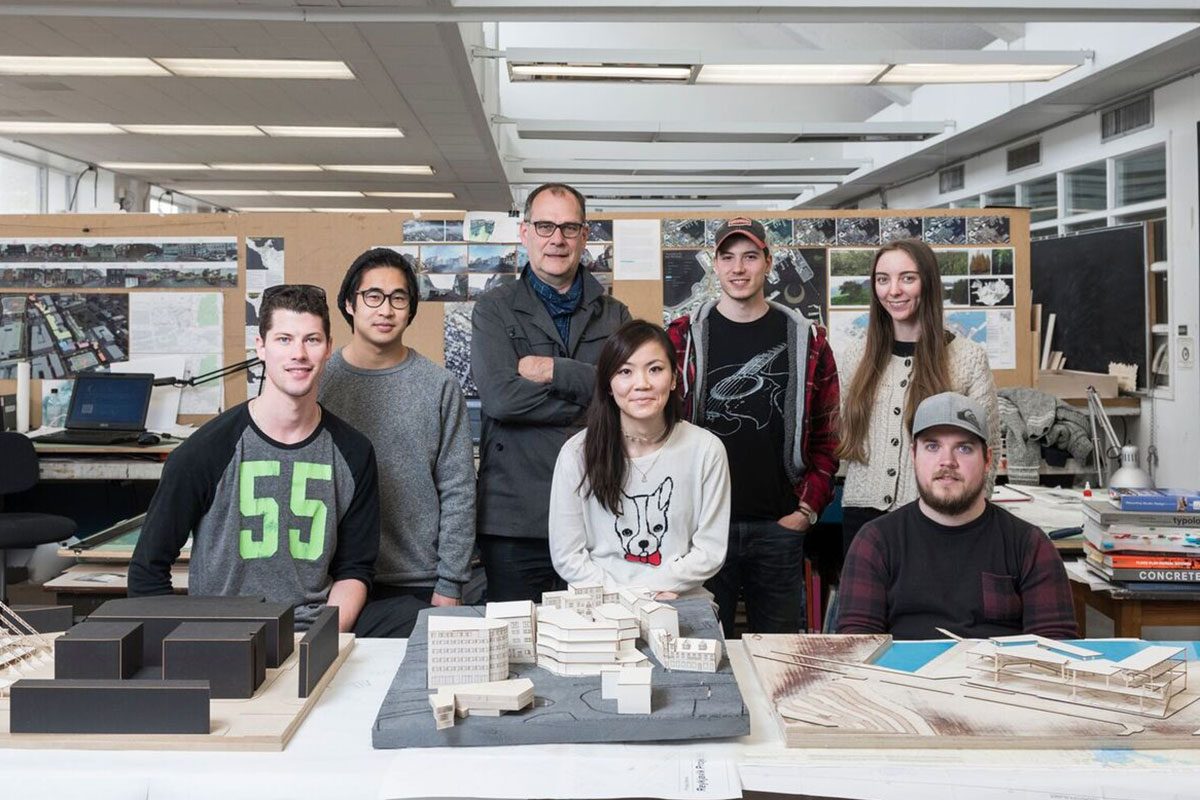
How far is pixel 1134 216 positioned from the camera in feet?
23.1

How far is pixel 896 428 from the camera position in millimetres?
2570

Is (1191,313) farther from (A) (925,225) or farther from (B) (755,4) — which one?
(B) (755,4)

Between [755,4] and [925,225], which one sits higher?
[755,4]

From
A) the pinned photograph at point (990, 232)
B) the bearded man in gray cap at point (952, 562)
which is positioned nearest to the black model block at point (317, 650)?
the bearded man in gray cap at point (952, 562)

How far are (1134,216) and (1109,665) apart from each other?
6.51m

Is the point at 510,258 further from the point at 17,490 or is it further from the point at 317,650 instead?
the point at 317,650

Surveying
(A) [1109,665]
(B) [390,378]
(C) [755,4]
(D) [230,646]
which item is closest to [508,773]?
(D) [230,646]

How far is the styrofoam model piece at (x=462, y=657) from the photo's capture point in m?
1.49

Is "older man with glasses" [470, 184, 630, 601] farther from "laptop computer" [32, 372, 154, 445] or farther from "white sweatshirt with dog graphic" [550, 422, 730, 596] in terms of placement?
"laptop computer" [32, 372, 154, 445]

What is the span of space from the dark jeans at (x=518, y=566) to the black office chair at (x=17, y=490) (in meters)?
2.55

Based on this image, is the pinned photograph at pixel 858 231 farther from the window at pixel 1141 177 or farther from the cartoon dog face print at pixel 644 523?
the window at pixel 1141 177

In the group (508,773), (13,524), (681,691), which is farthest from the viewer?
(13,524)

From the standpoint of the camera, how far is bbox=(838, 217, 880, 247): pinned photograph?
14.9 ft

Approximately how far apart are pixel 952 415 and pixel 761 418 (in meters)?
0.61
